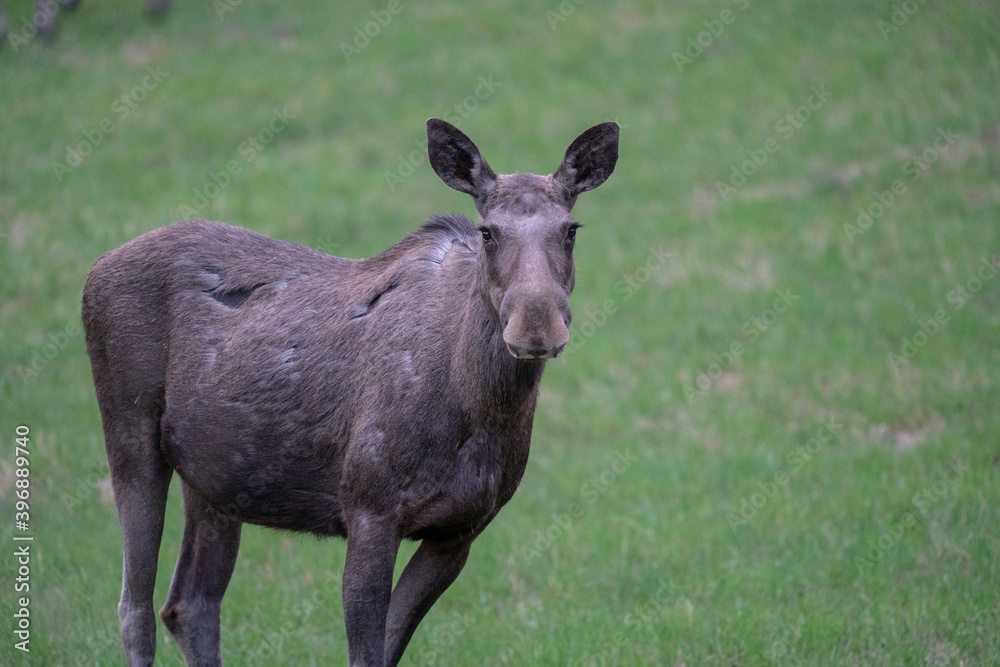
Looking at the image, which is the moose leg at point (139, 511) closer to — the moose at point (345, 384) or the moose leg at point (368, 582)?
the moose at point (345, 384)

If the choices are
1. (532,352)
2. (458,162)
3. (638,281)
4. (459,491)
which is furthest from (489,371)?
(638,281)

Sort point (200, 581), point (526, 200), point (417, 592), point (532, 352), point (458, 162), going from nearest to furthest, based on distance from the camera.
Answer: point (532, 352)
point (526, 200)
point (458, 162)
point (417, 592)
point (200, 581)

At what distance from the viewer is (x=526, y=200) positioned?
15.5 ft

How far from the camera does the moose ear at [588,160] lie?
5035 millimetres

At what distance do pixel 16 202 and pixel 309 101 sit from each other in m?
4.99

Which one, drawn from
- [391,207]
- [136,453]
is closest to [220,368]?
[136,453]

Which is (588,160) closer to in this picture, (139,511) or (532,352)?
(532,352)

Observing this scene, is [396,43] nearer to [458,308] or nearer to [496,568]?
[496,568]

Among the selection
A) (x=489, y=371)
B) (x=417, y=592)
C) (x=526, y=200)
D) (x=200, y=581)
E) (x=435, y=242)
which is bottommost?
(x=200, y=581)

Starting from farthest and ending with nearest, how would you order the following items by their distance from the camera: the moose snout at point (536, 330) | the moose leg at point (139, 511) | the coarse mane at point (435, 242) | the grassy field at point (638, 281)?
the grassy field at point (638, 281), the moose leg at point (139, 511), the coarse mane at point (435, 242), the moose snout at point (536, 330)

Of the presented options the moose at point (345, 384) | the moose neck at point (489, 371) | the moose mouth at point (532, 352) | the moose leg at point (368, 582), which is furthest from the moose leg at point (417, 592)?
the moose mouth at point (532, 352)

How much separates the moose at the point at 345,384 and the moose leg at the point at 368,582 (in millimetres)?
10

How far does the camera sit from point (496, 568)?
7.89 metres

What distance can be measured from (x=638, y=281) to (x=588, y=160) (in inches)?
299
